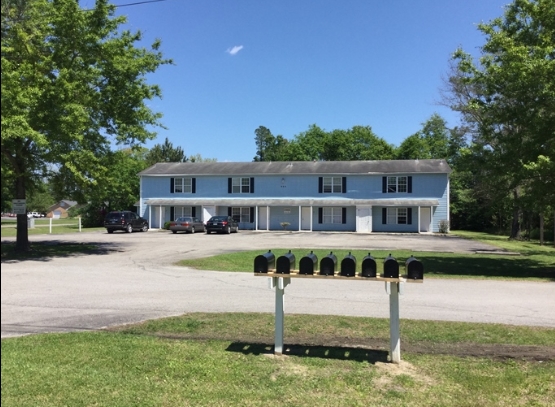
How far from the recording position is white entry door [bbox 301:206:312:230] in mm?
42250

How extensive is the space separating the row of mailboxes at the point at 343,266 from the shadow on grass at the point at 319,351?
1003mm

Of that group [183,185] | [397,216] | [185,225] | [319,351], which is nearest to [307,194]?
[397,216]

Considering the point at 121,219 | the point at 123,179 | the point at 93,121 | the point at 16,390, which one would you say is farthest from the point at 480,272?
the point at 123,179

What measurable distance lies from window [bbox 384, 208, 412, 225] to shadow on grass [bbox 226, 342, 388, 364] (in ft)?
118

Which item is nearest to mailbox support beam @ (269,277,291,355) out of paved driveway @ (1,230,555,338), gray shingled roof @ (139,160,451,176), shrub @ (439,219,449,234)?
paved driveway @ (1,230,555,338)

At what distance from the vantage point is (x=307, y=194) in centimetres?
4253

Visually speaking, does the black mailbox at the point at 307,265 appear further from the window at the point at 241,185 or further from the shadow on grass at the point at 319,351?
the window at the point at 241,185

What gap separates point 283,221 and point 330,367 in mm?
37676

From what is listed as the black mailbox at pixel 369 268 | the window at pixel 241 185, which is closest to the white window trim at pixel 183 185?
the window at pixel 241 185

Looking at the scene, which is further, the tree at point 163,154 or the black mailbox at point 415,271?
the tree at point 163,154

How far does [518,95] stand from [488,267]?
18.8ft

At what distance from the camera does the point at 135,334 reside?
21.0 feet

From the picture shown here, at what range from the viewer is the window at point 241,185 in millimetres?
43656

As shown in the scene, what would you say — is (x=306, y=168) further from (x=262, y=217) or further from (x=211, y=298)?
(x=211, y=298)
